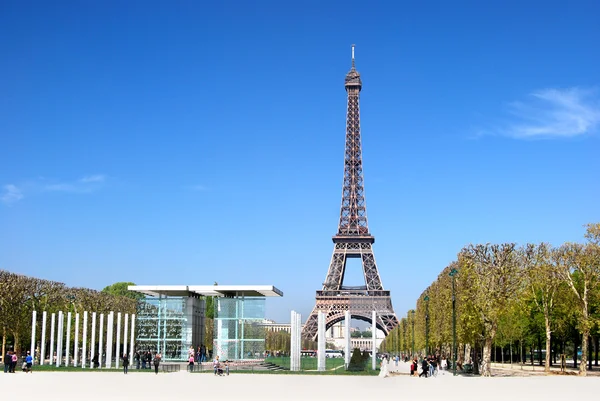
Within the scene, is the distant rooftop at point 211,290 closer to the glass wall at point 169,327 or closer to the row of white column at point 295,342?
the glass wall at point 169,327

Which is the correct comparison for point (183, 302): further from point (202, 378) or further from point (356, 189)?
point (356, 189)

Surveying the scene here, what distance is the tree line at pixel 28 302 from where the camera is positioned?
64.3m

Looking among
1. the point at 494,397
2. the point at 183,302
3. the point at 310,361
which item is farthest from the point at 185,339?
the point at 494,397

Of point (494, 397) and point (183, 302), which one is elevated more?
point (183, 302)

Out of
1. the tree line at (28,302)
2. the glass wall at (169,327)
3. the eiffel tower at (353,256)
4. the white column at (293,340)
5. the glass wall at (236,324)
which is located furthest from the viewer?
the eiffel tower at (353,256)

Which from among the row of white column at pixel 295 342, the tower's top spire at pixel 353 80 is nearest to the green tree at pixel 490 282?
the row of white column at pixel 295 342

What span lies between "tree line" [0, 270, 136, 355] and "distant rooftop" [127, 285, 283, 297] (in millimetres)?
10276

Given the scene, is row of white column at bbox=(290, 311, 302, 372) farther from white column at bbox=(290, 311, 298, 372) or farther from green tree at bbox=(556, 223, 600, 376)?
green tree at bbox=(556, 223, 600, 376)

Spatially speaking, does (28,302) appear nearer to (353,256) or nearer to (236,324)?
(236,324)

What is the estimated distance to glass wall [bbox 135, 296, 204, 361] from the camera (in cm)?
5209

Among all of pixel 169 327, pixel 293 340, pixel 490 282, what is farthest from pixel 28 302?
pixel 490 282

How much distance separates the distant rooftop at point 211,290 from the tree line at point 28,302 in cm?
1028

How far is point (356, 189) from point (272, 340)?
104 feet

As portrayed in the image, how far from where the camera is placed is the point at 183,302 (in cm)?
5288
